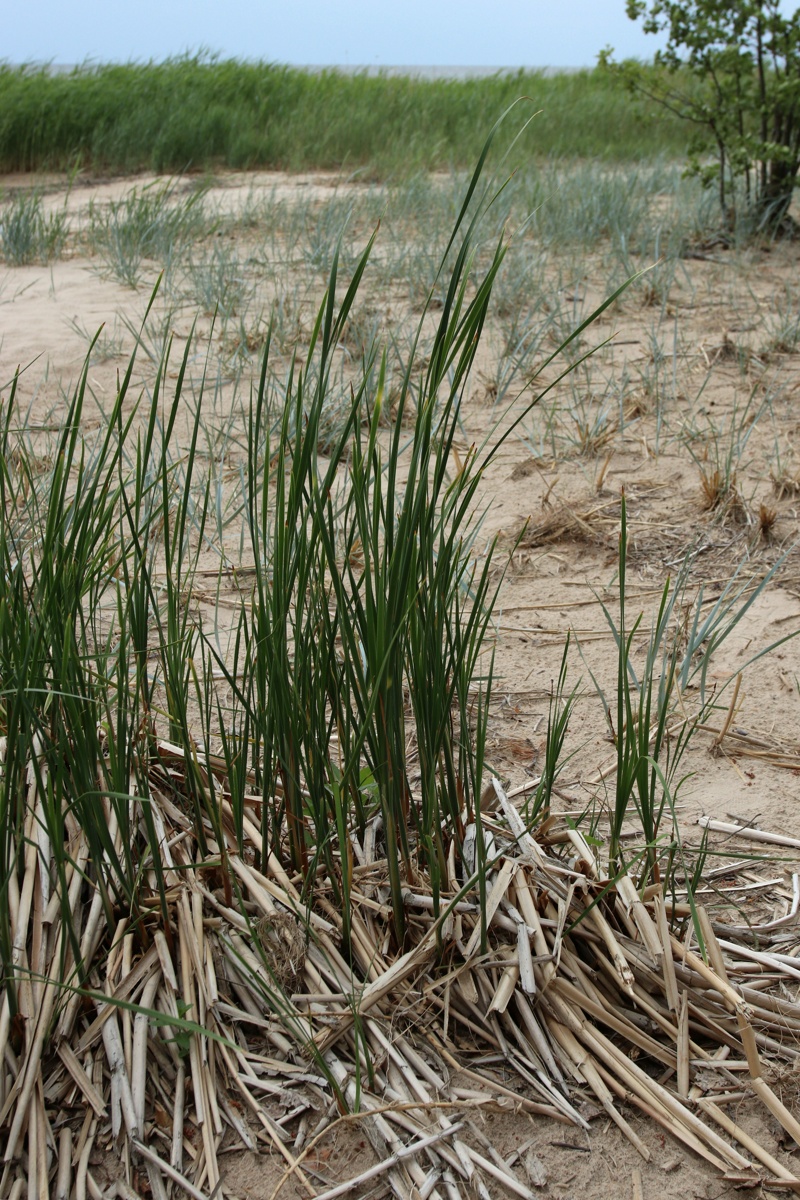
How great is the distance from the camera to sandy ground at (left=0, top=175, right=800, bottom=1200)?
101cm

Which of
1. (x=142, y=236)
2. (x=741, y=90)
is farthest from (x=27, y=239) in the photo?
(x=741, y=90)

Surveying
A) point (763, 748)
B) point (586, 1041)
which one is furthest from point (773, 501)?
point (586, 1041)

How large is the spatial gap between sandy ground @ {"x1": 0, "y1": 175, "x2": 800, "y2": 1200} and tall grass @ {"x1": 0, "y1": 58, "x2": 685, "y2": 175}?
3628mm

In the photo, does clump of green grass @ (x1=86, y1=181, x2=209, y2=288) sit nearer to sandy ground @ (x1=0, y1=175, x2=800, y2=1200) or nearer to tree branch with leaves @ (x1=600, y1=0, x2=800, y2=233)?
sandy ground @ (x1=0, y1=175, x2=800, y2=1200)

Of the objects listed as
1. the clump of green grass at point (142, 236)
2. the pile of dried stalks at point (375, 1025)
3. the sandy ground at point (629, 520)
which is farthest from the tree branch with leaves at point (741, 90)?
the pile of dried stalks at point (375, 1025)

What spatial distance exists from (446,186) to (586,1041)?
6244 millimetres

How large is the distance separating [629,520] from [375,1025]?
Result: 166 cm

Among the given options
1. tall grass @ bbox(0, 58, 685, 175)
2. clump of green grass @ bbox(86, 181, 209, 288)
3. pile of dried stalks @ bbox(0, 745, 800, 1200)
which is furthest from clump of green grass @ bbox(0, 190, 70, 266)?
pile of dried stalks @ bbox(0, 745, 800, 1200)

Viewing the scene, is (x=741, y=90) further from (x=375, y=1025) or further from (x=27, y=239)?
(x=375, y=1025)

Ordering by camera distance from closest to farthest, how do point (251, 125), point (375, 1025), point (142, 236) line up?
point (375, 1025) < point (142, 236) < point (251, 125)

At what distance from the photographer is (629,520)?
248 cm

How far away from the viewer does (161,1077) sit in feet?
3.49

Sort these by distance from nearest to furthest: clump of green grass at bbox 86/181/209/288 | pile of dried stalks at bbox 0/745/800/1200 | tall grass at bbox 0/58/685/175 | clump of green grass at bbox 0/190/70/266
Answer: pile of dried stalks at bbox 0/745/800/1200
clump of green grass at bbox 86/181/209/288
clump of green grass at bbox 0/190/70/266
tall grass at bbox 0/58/685/175

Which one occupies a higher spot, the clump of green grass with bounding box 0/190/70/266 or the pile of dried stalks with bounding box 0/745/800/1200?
the clump of green grass with bounding box 0/190/70/266
